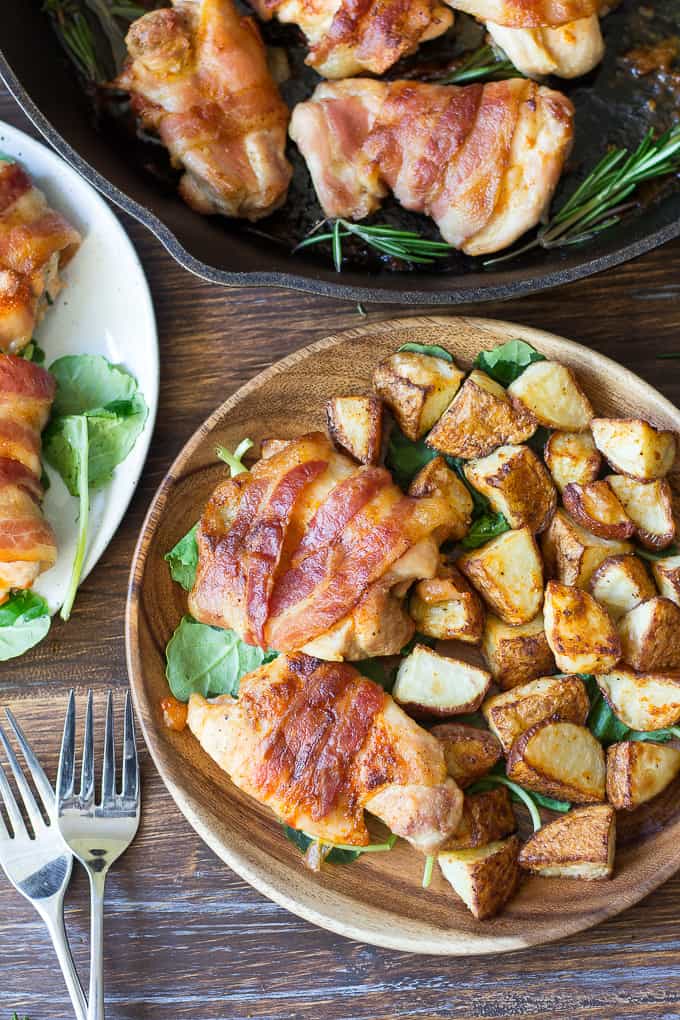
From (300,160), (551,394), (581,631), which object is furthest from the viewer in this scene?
(300,160)

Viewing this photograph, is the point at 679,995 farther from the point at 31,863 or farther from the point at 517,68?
the point at 517,68

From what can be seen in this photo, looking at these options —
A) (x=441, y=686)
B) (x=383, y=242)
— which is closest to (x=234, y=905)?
(x=441, y=686)

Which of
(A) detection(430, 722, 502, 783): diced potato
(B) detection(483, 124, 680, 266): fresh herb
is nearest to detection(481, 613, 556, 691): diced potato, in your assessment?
(A) detection(430, 722, 502, 783): diced potato

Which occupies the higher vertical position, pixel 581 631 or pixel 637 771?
pixel 581 631

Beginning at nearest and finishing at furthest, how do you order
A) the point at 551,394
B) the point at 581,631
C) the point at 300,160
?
the point at 581,631 < the point at 551,394 < the point at 300,160

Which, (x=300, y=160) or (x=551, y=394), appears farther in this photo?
(x=300, y=160)

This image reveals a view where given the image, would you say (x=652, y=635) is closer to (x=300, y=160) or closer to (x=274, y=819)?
(x=274, y=819)

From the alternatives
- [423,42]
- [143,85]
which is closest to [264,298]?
[143,85]

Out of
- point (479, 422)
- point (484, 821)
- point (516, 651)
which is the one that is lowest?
point (484, 821)
